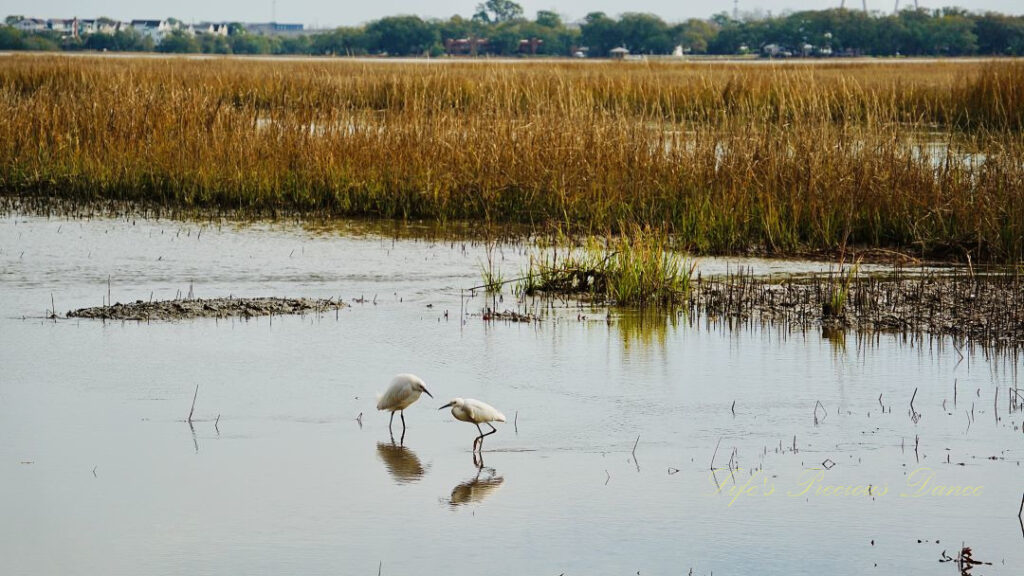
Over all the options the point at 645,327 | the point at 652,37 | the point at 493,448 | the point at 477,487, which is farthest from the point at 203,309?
the point at 652,37

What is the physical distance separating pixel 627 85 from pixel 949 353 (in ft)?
54.6

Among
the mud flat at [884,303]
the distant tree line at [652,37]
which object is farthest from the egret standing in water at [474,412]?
the distant tree line at [652,37]

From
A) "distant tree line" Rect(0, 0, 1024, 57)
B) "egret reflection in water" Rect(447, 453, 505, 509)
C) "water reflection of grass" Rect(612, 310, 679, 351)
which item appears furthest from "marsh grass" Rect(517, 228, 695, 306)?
"distant tree line" Rect(0, 0, 1024, 57)

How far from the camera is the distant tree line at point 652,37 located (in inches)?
3856

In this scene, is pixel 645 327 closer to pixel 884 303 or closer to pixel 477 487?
pixel 884 303

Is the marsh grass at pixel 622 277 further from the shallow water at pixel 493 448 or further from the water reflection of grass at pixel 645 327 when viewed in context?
the shallow water at pixel 493 448

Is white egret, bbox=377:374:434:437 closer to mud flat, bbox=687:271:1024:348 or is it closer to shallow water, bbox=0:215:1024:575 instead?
shallow water, bbox=0:215:1024:575

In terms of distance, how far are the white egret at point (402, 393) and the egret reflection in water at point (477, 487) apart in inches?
20.2

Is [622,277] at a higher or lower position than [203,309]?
higher

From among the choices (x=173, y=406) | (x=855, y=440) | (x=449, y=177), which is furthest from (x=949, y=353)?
(x=449, y=177)

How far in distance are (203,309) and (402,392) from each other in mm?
3092

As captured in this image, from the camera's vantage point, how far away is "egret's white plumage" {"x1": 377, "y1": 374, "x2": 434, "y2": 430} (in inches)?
215

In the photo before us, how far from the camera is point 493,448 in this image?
537 centimetres

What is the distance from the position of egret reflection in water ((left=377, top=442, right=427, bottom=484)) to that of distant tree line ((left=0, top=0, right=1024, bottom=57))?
83059 mm
